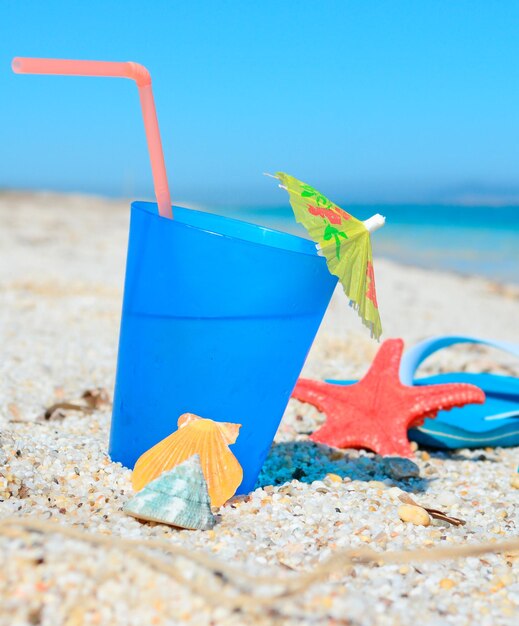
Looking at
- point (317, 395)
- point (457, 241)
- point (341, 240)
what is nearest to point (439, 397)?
point (317, 395)

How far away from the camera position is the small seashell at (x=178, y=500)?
1.42m

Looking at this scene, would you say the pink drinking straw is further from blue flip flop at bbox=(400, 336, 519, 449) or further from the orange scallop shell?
blue flip flop at bbox=(400, 336, 519, 449)

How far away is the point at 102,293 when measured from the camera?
16.3 feet

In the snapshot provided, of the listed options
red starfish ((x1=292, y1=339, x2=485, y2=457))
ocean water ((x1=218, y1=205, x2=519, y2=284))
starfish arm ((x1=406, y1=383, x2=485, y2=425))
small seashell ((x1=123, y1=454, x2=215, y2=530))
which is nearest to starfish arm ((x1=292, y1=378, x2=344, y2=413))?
red starfish ((x1=292, y1=339, x2=485, y2=457))

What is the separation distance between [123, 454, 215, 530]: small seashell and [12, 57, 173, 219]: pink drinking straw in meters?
0.58

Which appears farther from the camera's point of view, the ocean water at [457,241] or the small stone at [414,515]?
the ocean water at [457,241]

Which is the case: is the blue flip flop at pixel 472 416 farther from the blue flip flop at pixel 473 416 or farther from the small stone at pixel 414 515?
the small stone at pixel 414 515

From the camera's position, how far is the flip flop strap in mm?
2545

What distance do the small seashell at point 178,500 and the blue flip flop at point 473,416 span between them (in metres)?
1.14

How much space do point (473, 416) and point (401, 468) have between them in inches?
25.1

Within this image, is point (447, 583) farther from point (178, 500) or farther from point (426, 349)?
point (426, 349)

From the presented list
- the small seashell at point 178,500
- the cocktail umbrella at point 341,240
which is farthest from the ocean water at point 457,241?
the small seashell at point 178,500

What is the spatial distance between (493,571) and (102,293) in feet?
12.9

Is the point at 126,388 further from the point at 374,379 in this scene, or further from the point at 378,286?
the point at 378,286
